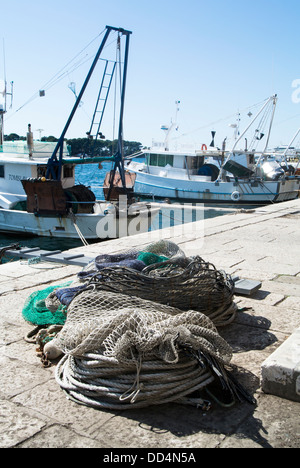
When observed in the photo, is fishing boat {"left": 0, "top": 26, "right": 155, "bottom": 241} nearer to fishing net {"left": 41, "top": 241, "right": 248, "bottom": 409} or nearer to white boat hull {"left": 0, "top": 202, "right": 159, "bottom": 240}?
white boat hull {"left": 0, "top": 202, "right": 159, "bottom": 240}

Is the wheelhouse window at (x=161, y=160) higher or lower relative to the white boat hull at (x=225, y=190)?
higher

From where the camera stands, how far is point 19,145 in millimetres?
17406

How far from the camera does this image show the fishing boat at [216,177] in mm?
25641

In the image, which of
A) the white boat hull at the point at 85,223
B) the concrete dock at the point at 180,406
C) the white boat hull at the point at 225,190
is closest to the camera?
the concrete dock at the point at 180,406

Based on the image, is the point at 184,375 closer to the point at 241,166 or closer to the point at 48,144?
the point at 48,144

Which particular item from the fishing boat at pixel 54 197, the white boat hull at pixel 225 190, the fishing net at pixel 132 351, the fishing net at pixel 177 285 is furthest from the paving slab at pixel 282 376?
the white boat hull at pixel 225 190

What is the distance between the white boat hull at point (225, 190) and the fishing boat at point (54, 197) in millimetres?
8397

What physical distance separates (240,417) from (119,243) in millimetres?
5112

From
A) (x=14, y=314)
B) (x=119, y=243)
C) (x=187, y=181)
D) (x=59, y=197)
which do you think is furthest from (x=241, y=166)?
(x=14, y=314)

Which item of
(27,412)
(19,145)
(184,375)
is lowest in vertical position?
(27,412)

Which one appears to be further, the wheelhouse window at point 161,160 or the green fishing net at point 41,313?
the wheelhouse window at point 161,160

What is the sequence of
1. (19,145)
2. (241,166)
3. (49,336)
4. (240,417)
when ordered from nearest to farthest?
(240,417) < (49,336) < (19,145) < (241,166)

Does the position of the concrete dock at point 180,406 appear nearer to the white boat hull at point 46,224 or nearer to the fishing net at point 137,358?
the fishing net at point 137,358

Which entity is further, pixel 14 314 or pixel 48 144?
pixel 48 144
